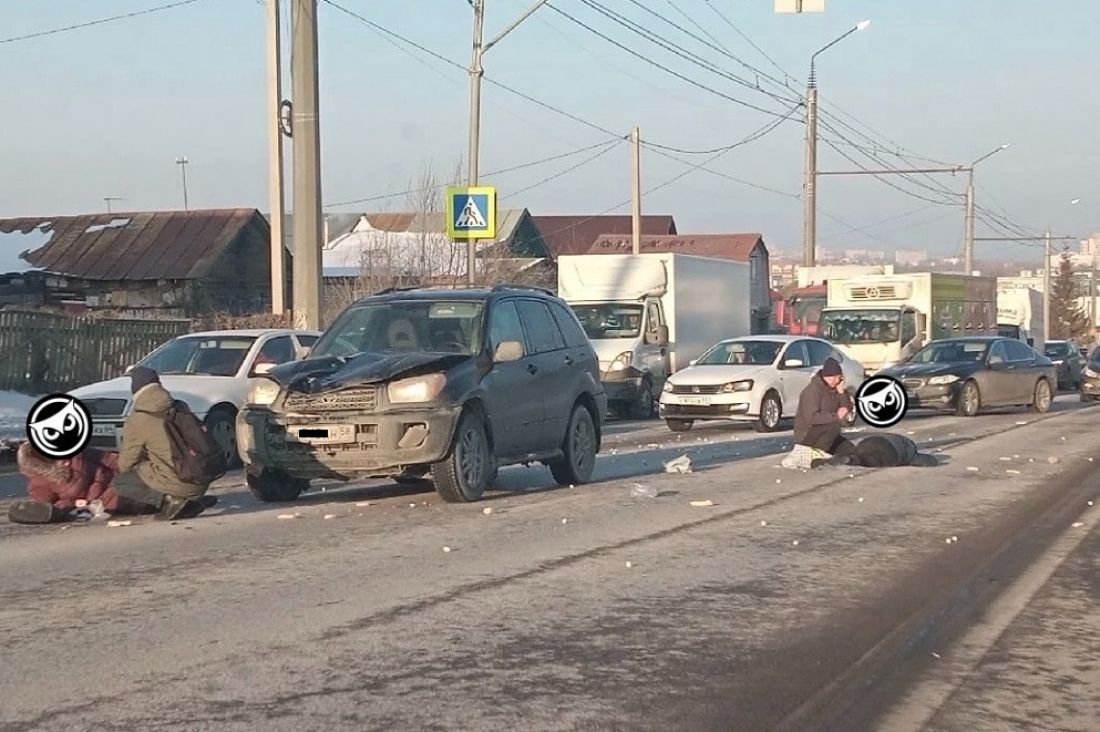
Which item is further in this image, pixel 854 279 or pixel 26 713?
pixel 854 279

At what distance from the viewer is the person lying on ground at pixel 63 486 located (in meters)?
12.0

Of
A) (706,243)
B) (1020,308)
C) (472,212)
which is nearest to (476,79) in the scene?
(472,212)

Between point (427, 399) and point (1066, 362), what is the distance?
1416 inches

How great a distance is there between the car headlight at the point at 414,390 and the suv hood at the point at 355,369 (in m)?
0.07

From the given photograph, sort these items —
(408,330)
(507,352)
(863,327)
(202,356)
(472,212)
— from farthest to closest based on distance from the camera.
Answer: (863,327) < (472,212) < (202,356) < (408,330) < (507,352)

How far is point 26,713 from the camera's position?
6.17m

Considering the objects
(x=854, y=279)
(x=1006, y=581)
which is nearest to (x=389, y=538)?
(x=1006, y=581)

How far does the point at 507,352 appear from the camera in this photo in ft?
44.2

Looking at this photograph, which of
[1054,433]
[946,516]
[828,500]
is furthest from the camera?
[1054,433]

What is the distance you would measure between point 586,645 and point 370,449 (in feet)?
17.0

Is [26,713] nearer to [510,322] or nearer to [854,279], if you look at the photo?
[510,322]

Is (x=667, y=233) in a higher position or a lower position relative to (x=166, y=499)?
higher

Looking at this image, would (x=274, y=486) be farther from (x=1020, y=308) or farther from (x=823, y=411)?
(x=1020, y=308)

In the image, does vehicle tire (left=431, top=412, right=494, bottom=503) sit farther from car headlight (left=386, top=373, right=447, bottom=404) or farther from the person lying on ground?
the person lying on ground
